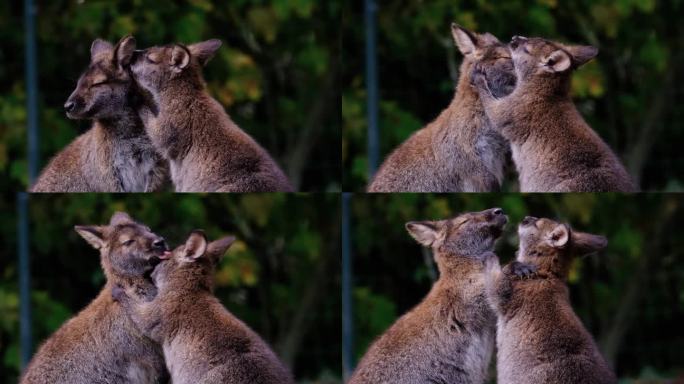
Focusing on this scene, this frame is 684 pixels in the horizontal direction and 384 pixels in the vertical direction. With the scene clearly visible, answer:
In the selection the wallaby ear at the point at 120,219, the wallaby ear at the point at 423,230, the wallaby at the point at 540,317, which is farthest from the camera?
the wallaby ear at the point at 423,230

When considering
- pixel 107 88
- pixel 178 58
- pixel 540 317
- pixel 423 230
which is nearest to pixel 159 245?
pixel 107 88

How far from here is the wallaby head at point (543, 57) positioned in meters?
7.74

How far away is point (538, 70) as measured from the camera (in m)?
7.80

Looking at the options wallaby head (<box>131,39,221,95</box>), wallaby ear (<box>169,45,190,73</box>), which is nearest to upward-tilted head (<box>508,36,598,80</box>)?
wallaby head (<box>131,39,221,95</box>)

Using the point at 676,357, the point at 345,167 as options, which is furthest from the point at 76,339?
the point at 676,357

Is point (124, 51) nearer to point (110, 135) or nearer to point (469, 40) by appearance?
point (110, 135)

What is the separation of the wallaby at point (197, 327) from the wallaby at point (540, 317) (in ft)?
3.72

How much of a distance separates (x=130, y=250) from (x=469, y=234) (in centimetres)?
174

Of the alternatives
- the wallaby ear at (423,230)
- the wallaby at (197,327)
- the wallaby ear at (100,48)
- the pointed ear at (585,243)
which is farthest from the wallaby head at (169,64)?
the pointed ear at (585,243)

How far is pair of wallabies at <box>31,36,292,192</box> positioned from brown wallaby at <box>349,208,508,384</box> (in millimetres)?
1005

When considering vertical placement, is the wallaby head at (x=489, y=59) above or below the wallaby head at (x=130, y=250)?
above

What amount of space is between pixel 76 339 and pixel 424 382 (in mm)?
1786

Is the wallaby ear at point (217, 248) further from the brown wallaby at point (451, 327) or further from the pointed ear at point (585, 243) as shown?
the pointed ear at point (585, 243)

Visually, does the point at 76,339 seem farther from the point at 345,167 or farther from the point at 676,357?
the point at 676,357
